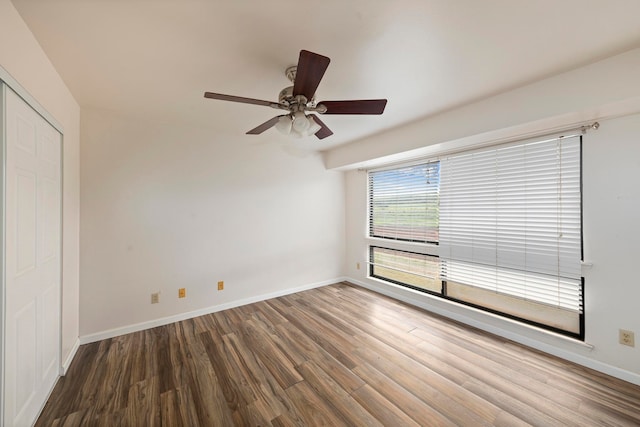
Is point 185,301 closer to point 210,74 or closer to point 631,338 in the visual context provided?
point 210,74

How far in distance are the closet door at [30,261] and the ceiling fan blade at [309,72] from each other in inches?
61.5

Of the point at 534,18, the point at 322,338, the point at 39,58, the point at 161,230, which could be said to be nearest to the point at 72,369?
the point at 161,230

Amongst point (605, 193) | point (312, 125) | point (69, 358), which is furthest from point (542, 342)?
point (69, 358)

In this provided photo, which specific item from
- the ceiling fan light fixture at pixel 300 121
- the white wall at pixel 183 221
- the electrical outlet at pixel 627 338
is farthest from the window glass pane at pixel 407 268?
the ceiling fan light fixture at pixel 300 121

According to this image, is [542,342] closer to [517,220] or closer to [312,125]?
[517,220]

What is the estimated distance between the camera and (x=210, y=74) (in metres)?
1.89

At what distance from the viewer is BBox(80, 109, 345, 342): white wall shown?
8.43ft

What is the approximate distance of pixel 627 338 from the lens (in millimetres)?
1933

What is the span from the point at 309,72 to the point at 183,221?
250cm

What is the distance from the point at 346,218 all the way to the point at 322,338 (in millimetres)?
2457

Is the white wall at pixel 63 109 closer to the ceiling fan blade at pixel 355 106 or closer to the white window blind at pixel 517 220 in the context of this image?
the ceiling fan blade at pixel 355 106

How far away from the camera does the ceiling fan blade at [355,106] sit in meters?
1.68

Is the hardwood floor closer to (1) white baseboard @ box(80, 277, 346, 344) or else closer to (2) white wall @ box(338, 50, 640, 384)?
(1) white baseboard @ box(80, 277, 346, 344)

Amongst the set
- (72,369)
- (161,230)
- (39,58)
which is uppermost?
(39,58)
